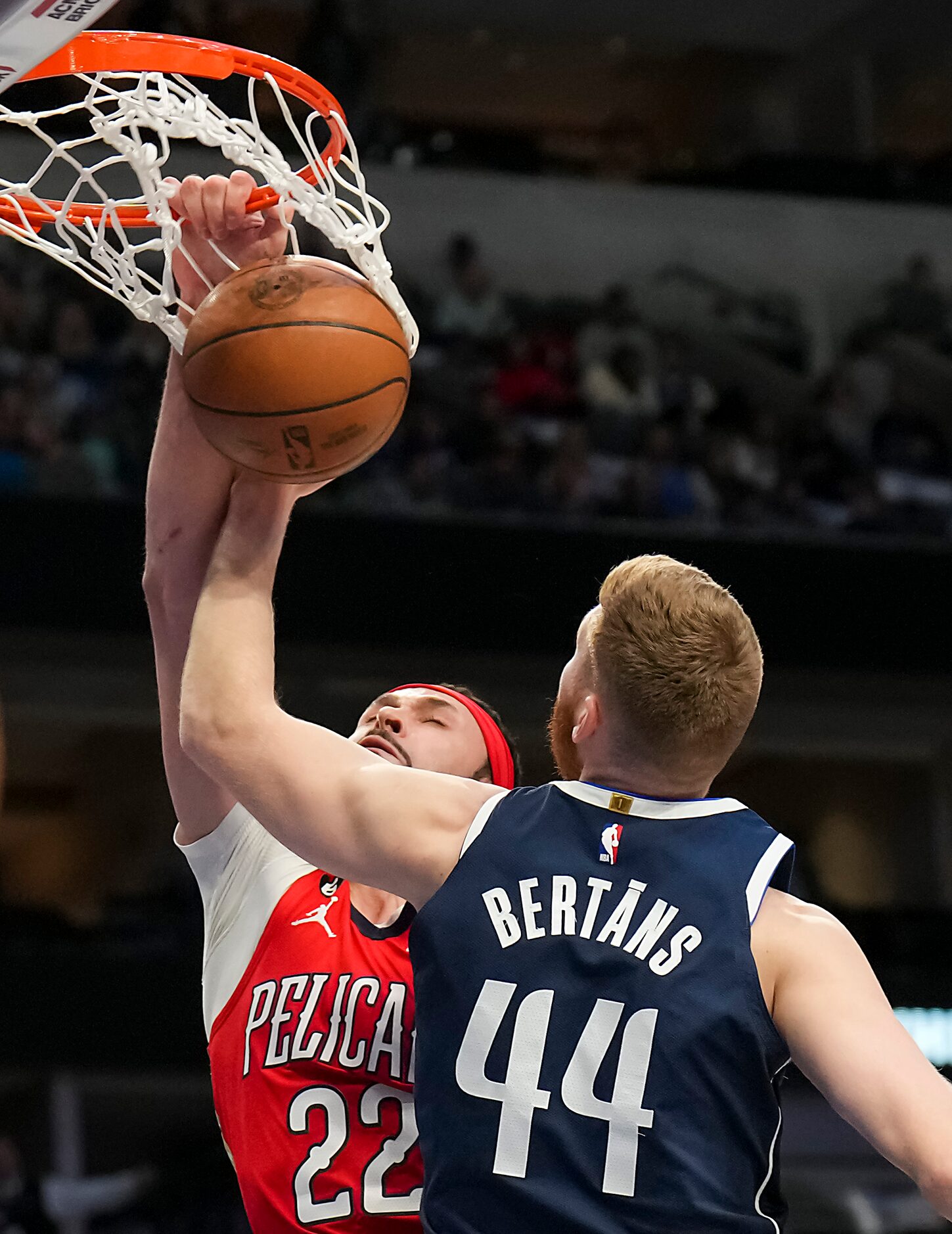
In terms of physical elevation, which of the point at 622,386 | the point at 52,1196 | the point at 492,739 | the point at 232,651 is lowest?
the point at 52,1196

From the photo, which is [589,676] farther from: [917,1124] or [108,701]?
[108,701]

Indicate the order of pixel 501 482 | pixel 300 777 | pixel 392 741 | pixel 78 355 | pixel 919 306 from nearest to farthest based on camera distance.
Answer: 1. pixel 300 777
2. pixel 392 741
3. pixel 78 355
4. pixel 501 482
5. pixel 919 306

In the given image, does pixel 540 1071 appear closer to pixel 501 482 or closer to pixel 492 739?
pixel 492 739

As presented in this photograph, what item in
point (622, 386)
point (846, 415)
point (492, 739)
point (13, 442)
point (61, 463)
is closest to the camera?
point (492, 739)

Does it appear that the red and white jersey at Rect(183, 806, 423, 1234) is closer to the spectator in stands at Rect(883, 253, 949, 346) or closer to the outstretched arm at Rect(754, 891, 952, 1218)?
the outstretched arm at Rect(754, 891, 952, 1218)

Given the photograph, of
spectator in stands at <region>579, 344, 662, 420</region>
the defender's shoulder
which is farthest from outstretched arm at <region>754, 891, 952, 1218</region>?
spectator in stands at <region>579, 344, 662, 420</region>

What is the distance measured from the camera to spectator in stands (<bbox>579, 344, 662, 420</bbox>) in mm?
11945

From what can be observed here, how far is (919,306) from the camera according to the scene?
13.0 meters

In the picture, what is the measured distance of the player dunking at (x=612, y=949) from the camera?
2.09m

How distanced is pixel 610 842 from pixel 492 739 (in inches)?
46.3

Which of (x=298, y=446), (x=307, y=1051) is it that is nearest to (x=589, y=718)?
(x=298, y=446)

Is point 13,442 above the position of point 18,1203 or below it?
above

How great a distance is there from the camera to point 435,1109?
85.5 inches

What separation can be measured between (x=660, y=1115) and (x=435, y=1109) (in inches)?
11.9
